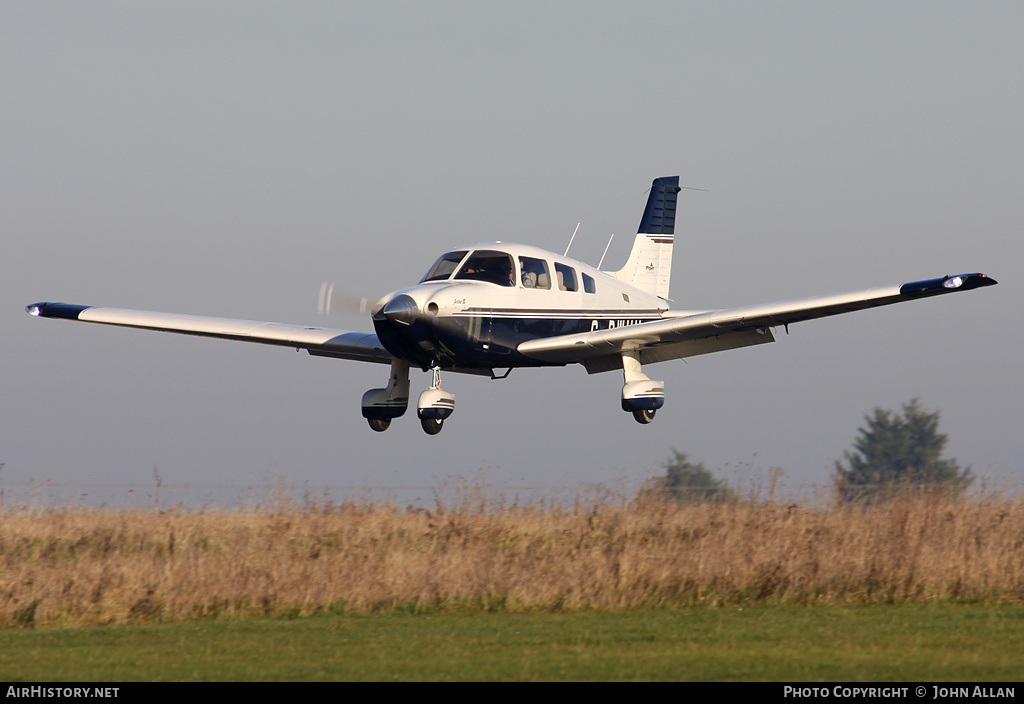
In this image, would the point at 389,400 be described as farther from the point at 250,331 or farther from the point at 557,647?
the point at 557,647

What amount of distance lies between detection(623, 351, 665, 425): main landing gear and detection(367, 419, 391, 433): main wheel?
4.34 m

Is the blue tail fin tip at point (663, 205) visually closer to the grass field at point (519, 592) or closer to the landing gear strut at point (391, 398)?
the landing gear strut at point (391, 398)

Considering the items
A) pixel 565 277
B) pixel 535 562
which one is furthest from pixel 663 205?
pixel 535 562

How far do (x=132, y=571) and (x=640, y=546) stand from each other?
5629 mm

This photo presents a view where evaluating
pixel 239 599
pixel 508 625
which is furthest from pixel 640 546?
pixel 239 599

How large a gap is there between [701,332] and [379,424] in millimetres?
5993

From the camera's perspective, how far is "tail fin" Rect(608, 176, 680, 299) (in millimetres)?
24312

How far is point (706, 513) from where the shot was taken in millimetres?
14766

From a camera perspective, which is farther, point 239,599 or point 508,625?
point 239,599

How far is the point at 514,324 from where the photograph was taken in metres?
18.5

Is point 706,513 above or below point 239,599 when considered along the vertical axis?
above

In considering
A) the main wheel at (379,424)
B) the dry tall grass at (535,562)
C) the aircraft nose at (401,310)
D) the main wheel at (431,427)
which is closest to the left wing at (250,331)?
the main wheel at (379,424)
